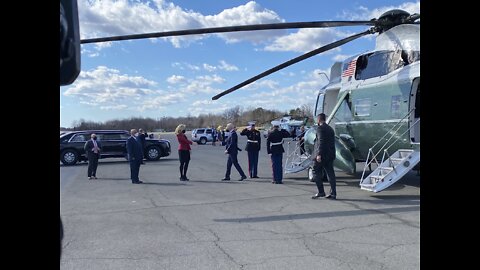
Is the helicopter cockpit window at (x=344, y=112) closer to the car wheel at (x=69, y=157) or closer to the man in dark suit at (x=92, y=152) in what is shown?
the man in dark suit at (x=92, y=152)

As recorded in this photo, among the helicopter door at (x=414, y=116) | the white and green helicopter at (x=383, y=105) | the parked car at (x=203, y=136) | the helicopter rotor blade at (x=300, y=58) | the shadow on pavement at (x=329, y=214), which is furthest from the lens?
the parked car at (x=203, y=136)

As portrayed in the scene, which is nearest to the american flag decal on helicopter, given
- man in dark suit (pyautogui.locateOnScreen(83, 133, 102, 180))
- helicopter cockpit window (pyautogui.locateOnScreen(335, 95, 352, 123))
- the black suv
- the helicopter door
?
helicopter cockpit window (pyautogui.locateOnScreen(335, 95, 352, 123))

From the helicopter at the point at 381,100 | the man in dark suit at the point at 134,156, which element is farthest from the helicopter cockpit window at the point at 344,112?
the man in dark suit at the point at 134,156

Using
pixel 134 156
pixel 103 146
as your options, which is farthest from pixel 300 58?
pixel 103 146

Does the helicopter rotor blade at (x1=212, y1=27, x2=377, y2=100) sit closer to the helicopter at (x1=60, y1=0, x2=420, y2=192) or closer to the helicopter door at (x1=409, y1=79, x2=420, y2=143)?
the helicopter at (x1=60, y1=0, x2=420, y2=192)

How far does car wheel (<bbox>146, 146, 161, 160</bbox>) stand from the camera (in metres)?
21.4

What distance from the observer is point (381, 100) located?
399 inches

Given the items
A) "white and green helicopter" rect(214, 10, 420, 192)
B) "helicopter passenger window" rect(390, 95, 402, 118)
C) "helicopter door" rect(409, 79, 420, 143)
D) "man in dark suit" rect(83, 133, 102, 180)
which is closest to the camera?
"white and green helicopter" rect(214, 10, 420, 192)

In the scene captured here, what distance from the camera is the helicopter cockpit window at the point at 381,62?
9.71 meters

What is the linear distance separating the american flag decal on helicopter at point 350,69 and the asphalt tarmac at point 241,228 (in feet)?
10.2

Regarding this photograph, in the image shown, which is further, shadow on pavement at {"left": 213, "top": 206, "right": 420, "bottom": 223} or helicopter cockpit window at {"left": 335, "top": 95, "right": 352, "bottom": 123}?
helicopter cockpit window at {"left": 335, "top": 95, "right": 352, "bottom": 123}

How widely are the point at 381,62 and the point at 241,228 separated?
6.34 meters

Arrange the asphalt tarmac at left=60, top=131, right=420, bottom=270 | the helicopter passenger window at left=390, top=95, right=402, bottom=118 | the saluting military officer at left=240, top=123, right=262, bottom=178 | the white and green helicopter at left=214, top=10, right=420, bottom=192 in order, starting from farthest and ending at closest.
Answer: the saluting military officer at left=240, top=123, right=262, bottom=178 → the helicopter passenger window at left=390, top=95, right=402, bottom=118 → the white and green helicopter at left=214, top=10, right=420, bottom=192 → the asphalt tarmac at left=60, top=131, right=420, bottom=270
